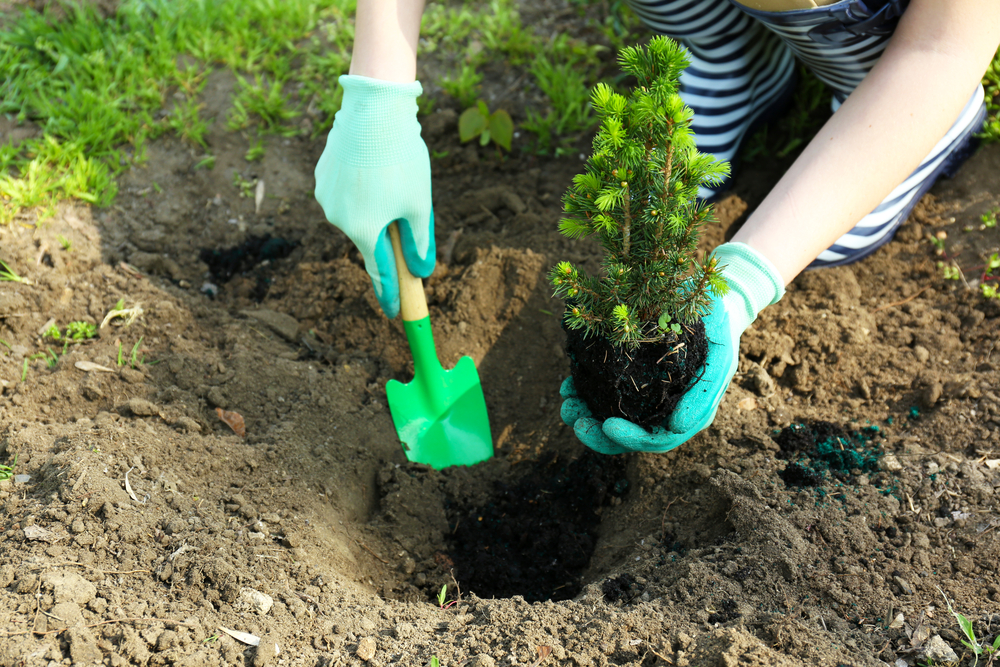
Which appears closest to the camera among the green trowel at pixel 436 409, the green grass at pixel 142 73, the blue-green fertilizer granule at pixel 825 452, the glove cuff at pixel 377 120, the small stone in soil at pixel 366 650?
the small stone in soil at pixel 366 650

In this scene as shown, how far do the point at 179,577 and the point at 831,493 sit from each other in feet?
6.02

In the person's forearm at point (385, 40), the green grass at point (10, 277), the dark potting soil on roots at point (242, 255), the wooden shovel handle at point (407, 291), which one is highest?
the person's forearm at point (385, 40)

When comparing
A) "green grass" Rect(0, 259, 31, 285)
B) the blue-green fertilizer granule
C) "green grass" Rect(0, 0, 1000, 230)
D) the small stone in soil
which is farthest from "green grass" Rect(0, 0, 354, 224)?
the blue-green fertilizer granule

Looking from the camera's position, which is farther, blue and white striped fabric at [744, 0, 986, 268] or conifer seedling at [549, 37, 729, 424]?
blue and white striped fabric at [744, 0, 986, 268]

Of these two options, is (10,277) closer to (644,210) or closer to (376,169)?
(376,169)

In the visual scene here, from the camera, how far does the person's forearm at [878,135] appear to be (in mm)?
1973

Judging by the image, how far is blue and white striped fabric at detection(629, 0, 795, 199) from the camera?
290 cm

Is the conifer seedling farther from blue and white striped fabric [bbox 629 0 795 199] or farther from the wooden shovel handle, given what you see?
blue and white striped fabric [bbox 629 0 795 199]

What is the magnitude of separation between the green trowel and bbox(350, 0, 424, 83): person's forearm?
77 cm

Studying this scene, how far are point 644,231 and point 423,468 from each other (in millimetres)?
1284

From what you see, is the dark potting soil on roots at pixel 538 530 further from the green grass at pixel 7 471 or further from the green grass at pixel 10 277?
the green grass at pixel 10 277

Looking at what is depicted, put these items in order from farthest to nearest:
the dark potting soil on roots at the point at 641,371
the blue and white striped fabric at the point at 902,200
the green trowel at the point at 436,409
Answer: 1. the blue and white striped fabric at the point at 902,200
2. the green trowel at the point at 436,409
3. the dark potting soil on roots at the point at 641,371

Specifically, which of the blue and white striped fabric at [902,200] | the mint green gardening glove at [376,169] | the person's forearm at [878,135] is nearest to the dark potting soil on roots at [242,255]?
the mint green gardening glove at [376,169]

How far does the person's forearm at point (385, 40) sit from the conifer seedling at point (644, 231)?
0.94 metres
